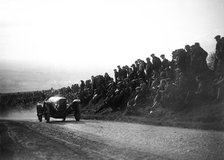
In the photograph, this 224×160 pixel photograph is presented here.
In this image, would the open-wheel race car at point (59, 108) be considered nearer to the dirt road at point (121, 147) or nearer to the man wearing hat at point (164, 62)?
the man wearing hat at point (164, 62)

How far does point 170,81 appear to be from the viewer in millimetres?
18719

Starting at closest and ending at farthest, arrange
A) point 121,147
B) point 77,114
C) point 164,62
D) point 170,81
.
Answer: point 121,147
point 170,81
point 164,62
point 77,114

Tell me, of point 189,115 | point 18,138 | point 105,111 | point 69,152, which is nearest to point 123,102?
point 105,111

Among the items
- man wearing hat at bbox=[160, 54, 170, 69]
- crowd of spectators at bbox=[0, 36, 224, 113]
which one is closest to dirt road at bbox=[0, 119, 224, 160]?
crowd of spectators at bbox=[0, 36, 224, 113]

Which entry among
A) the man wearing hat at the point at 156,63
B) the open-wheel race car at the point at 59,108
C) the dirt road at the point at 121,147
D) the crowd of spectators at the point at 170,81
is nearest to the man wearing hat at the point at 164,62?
the crowd of spectators at the point at 170,81

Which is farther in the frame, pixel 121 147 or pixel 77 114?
pixel 77 114

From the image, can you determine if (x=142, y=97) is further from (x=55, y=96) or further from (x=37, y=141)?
(x=37, y=141)

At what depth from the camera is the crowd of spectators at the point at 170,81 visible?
1681 centimetres

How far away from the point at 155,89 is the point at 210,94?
4.26 metres

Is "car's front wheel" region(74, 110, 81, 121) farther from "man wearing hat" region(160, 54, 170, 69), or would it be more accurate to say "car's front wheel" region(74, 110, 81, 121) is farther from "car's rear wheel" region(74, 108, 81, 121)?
"man wearing hat" region(160, 54, 170, 69)

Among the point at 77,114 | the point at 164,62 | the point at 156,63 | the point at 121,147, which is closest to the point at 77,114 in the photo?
the point at 77,114

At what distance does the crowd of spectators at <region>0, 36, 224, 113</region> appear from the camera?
662 inches

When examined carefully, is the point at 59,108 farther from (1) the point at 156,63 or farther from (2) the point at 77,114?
(1) the point at 156,63

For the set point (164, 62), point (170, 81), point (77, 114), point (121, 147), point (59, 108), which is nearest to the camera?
point (121, 147)
